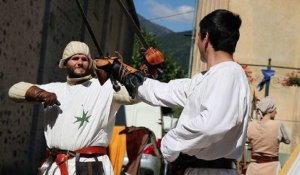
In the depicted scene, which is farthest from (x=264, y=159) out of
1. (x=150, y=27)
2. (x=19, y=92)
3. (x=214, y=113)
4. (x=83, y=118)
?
(x=150, y=27)

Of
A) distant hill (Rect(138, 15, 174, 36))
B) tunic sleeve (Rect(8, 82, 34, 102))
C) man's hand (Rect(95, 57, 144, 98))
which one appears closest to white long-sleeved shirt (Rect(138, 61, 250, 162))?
man's hand (Rect(95, 57, 144, 98))

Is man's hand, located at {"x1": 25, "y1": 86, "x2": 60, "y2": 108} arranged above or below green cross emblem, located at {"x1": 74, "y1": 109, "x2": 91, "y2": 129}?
above

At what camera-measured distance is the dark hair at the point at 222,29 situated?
3.09m

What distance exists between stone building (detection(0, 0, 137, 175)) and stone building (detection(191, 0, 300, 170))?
894 centimetres

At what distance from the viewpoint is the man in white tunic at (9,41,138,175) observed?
4.22 meters

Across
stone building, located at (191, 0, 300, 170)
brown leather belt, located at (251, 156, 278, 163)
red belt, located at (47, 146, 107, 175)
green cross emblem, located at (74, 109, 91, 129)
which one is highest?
stone building, located at (191, 0, 300, 170)

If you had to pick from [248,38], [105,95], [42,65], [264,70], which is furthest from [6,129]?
[248,38]

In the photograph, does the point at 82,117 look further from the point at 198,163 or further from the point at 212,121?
the point at 212,121

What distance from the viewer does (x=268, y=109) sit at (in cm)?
714

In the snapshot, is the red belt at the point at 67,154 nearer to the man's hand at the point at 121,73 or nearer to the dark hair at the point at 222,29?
the man's hand at the point at 121,73

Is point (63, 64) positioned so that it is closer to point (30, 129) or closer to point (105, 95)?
point (105, 95)

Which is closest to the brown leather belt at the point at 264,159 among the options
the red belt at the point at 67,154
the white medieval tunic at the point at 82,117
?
the white medieval tunic at the point at 82,117

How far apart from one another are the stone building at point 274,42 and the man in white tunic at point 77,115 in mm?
15429

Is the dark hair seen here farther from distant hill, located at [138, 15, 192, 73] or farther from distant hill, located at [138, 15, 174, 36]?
distant hill, located at [138, 15, 174, 36]
